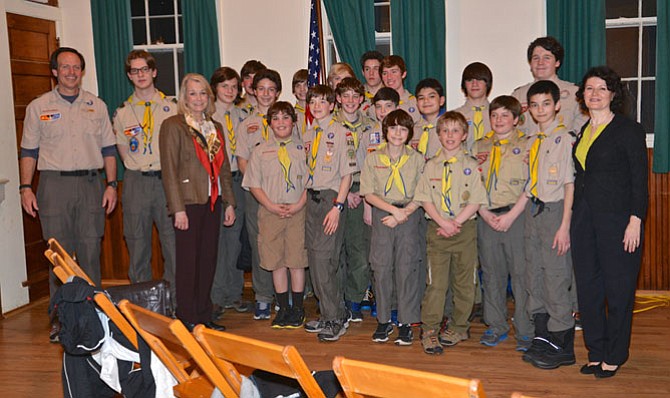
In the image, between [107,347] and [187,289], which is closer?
[107,347]

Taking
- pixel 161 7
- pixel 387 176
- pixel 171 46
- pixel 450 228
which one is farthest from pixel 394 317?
pixel 161 7

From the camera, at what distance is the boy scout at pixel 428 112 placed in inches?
191

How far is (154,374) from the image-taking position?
9.09 ft

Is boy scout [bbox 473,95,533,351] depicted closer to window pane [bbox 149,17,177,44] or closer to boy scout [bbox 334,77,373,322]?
boy scout [bbox 334,77,373,322]

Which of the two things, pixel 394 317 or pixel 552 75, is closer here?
pixel 552 75

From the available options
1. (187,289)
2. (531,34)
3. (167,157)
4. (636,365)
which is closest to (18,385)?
(187,289)

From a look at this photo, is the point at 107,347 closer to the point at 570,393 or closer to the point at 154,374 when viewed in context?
the point at 154,374

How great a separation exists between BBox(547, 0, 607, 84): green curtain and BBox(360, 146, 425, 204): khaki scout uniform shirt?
1.83 m

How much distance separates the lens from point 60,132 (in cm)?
517

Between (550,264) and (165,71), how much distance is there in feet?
13.8

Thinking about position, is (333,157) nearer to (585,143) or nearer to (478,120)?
(478,120)

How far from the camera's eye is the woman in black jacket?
384cm

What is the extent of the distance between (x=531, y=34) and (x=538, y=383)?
3186 mm

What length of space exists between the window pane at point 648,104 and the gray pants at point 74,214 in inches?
174
